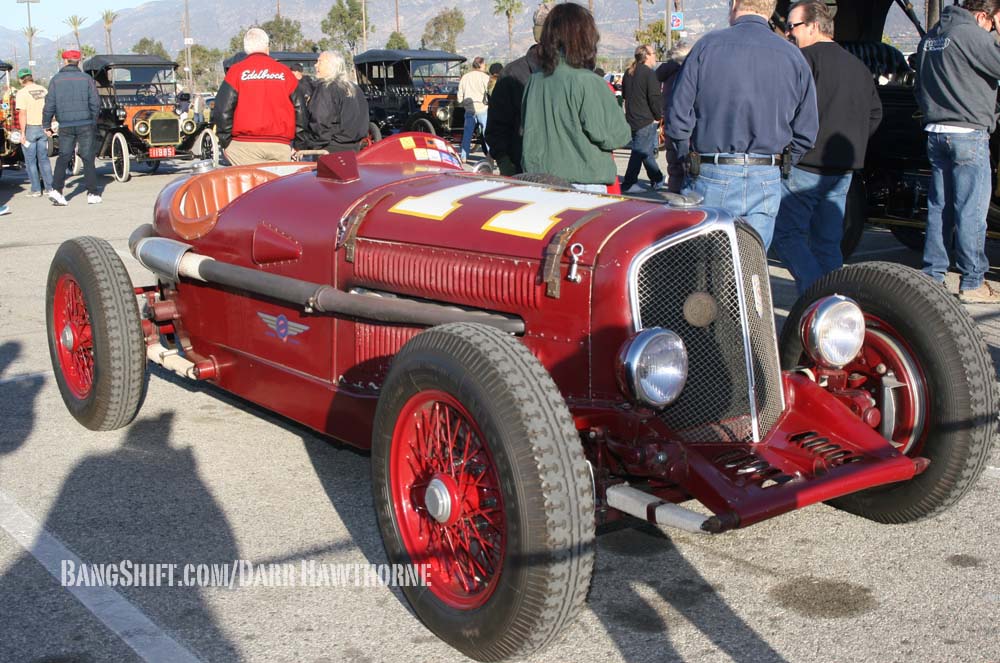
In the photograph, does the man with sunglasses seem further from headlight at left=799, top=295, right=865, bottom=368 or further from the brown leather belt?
headlight at left=799, top=295, right=865, bottom=368

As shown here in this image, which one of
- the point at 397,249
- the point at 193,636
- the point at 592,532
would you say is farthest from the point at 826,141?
the point at 193,636

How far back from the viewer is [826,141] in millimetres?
5750

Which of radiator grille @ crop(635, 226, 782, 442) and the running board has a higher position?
radiator grille @ crop(635, 226, 782, 442)

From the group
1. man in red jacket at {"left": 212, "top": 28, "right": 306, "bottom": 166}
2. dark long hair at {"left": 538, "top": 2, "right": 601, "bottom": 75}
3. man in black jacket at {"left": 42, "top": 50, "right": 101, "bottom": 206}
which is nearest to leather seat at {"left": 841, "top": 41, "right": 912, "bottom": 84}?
dark long hair at {"left": 538, "top": 2, "right": 601, "bottom": 75}

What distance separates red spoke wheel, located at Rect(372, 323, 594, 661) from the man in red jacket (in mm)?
5183

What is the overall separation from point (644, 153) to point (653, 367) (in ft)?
28.4

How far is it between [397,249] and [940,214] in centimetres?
445

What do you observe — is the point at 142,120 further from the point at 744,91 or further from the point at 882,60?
the point at 744,91

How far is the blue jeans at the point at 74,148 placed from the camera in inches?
513

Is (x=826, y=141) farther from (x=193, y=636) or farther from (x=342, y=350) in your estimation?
(x=193, y=636)

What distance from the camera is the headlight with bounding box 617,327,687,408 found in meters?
2.88

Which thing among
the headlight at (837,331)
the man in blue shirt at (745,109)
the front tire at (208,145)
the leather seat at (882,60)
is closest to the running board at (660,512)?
the headlight at (837,331)

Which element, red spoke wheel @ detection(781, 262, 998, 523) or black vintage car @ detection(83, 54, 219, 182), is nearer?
red spoke wheel @ detection(781, 262, 998, 523)

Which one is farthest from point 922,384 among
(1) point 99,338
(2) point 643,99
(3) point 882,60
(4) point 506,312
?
(2) point 643,99
